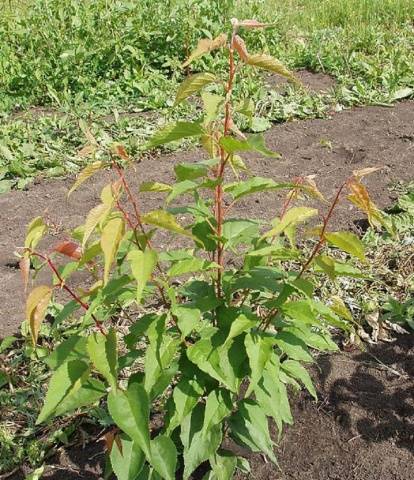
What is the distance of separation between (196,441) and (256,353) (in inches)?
16.4

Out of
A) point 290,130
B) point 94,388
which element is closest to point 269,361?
point 94,388

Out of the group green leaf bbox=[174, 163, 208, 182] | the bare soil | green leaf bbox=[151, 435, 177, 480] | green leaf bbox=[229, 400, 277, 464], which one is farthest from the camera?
the bare soil

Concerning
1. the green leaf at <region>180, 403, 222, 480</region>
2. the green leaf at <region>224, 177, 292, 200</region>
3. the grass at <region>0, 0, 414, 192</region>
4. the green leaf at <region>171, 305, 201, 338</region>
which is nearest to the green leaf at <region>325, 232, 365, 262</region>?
the green leaf at <region>224, 177, 292, 200</region>

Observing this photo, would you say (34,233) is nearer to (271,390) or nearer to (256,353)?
(256,353)

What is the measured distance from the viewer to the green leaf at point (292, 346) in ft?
6.86

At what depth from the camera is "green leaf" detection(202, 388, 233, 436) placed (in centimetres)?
205

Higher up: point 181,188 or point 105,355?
point 181,188

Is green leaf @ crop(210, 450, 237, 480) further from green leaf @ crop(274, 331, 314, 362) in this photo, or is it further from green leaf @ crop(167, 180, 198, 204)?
green leaf @ crop(167, 180, 198, 204)

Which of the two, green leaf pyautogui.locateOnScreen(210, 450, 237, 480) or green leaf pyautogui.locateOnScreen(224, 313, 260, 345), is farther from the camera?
green leaf pyautogui.locateOnScreen(210, 450, 237, 480)

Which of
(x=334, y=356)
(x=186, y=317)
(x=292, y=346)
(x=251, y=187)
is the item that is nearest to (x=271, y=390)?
(x=292, y=346)

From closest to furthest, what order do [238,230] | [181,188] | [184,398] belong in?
[181,188] → [184,398] → [238,230]

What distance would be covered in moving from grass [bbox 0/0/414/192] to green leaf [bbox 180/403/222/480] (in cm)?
300

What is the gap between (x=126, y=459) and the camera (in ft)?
6.57

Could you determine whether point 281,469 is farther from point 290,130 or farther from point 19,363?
point 290,130
